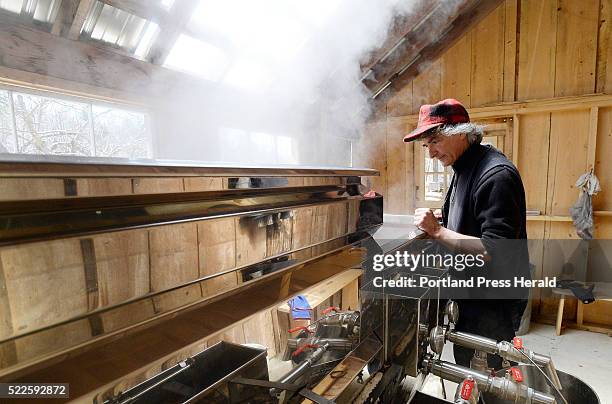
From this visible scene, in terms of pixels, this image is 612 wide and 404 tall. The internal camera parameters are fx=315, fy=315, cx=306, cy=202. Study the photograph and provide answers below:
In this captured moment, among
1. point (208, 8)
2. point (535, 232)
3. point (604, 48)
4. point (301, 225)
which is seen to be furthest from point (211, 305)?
point (604, 48)

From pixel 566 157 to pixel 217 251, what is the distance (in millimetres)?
4062

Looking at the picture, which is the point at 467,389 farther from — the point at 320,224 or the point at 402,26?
the point at 402,26

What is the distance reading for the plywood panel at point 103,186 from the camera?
0.44m

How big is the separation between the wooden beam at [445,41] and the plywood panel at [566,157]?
1336 mm

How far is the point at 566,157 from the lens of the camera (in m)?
3.35

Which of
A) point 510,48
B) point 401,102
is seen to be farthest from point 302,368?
point 510,48

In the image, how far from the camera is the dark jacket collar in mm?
1513

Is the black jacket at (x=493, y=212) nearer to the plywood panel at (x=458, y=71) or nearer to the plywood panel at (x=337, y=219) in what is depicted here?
the plywood panel at (x=337, y=219)

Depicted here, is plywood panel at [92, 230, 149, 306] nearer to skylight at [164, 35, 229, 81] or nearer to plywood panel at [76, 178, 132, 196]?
plywood panel at [76, 178, 132, 196]

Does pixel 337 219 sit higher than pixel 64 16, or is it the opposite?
pixel 64 16

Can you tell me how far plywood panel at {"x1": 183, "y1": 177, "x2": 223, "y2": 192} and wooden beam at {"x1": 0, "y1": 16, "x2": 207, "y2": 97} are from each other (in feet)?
5.42

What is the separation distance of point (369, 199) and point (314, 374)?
63 centimetres

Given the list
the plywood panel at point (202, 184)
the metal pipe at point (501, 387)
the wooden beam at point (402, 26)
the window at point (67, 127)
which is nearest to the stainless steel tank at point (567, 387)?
the metal pipe at point (501, 387)

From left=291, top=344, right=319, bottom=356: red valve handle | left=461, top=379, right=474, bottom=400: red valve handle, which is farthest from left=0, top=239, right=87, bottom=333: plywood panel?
left=461, top=379, right=474, bottom=400: red valve handle
